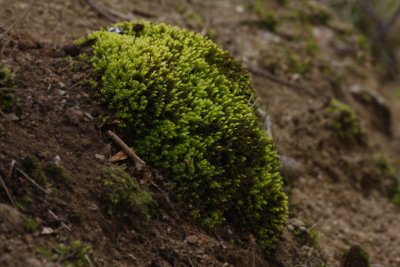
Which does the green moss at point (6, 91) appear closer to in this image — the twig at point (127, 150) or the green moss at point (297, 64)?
the twig at point (127, 150)

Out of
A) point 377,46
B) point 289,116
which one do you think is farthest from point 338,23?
point 289,116

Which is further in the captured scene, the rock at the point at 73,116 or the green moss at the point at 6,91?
the rock at the point at 73,116

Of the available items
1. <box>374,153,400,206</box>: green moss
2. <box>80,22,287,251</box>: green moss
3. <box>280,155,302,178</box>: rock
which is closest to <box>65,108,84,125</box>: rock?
<box>80,22,287,251</box>: green moss

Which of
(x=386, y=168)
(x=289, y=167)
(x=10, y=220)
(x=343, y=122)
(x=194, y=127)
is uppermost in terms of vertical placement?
(x=194, y=127)

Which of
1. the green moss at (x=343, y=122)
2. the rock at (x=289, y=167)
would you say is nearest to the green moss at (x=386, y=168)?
the green moss at (x=343, y=122)

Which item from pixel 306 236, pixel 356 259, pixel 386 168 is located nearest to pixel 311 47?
pixel 386 168

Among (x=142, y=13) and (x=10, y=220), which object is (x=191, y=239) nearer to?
(x=10, y=220)
